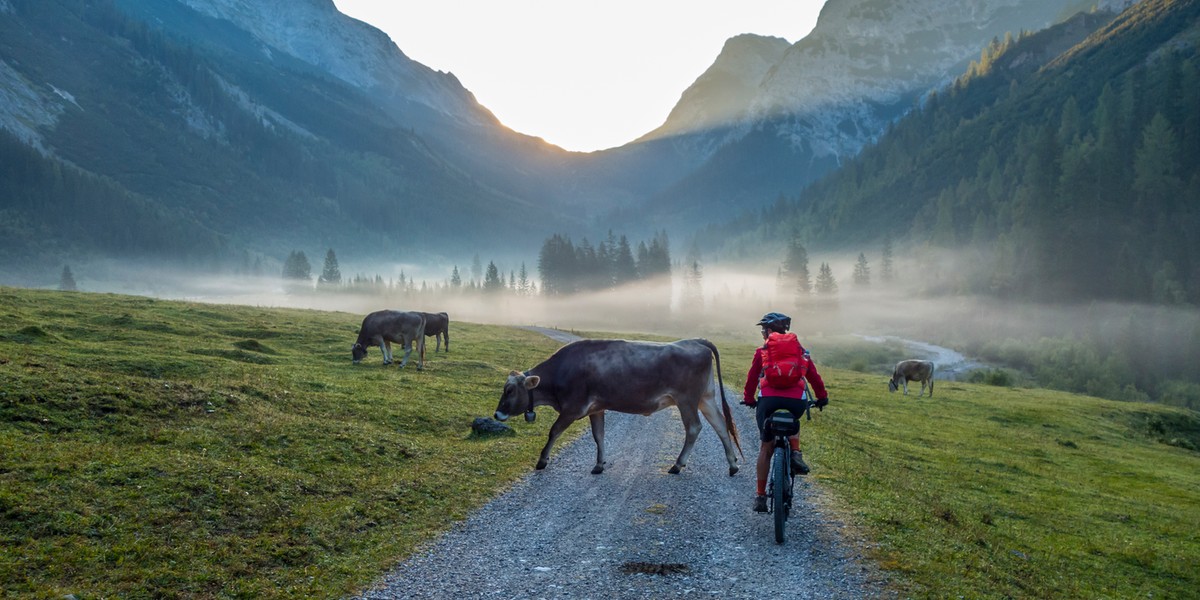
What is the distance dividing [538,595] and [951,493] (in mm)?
16618

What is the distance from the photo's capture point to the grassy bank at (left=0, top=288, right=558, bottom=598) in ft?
33.4

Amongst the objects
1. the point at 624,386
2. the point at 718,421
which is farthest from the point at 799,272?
the point at 624,386

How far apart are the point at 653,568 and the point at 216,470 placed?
9.27m

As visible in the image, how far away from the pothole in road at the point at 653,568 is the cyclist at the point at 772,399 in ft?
9.81

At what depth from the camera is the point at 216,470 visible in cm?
1405

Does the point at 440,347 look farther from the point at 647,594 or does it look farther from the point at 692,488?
the point at 647,594

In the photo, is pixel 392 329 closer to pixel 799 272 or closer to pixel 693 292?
pixel 693 292

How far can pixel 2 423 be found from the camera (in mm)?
15234

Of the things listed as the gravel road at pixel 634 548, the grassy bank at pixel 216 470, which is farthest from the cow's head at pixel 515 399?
the gravel road at pixel 634 548

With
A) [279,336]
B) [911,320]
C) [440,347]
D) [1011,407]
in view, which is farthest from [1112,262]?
[279,336]

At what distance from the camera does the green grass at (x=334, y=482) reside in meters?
10.6

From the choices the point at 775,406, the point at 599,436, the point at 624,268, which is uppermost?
the point at 624,268

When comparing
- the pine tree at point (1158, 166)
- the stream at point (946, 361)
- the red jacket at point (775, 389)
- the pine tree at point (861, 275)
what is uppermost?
the pine tree at point (1158, 166)

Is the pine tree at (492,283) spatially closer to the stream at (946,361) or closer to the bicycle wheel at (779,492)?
the stream at (946,361)
